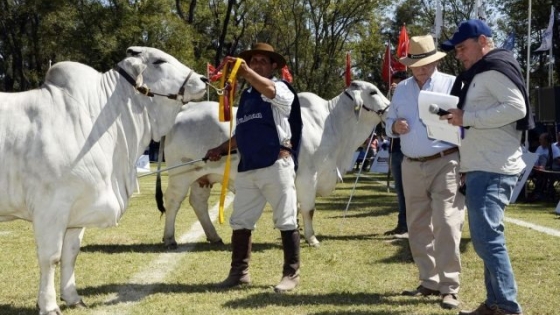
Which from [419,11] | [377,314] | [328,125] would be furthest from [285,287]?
[419,11]

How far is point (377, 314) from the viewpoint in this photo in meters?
6.05

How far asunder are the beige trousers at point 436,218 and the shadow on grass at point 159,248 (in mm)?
3327

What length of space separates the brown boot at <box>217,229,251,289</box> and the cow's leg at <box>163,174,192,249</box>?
2.54 metres

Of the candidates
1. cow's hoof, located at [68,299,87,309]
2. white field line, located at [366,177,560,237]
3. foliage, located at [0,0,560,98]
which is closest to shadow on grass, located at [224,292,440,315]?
cow's hoof, located at [68,299,87,309]

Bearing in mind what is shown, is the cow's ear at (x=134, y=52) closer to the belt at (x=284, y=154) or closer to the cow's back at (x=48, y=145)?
the cow's back at (x=48, y=145)

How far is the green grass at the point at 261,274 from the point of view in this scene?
6352mm

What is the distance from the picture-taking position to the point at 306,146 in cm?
985

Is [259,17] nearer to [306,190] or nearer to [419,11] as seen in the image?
[419,11]

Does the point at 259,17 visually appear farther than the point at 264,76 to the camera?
Yes

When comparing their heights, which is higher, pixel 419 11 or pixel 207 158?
pixel 419 11

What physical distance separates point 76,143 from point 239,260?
232 centimetres

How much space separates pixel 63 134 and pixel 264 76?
7.17 feet

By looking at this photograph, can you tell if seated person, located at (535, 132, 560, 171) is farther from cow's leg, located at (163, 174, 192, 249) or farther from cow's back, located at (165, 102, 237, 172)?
cow's leg, located at (163, 174, 192, 249)

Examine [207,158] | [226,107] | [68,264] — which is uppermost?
[226,107]
